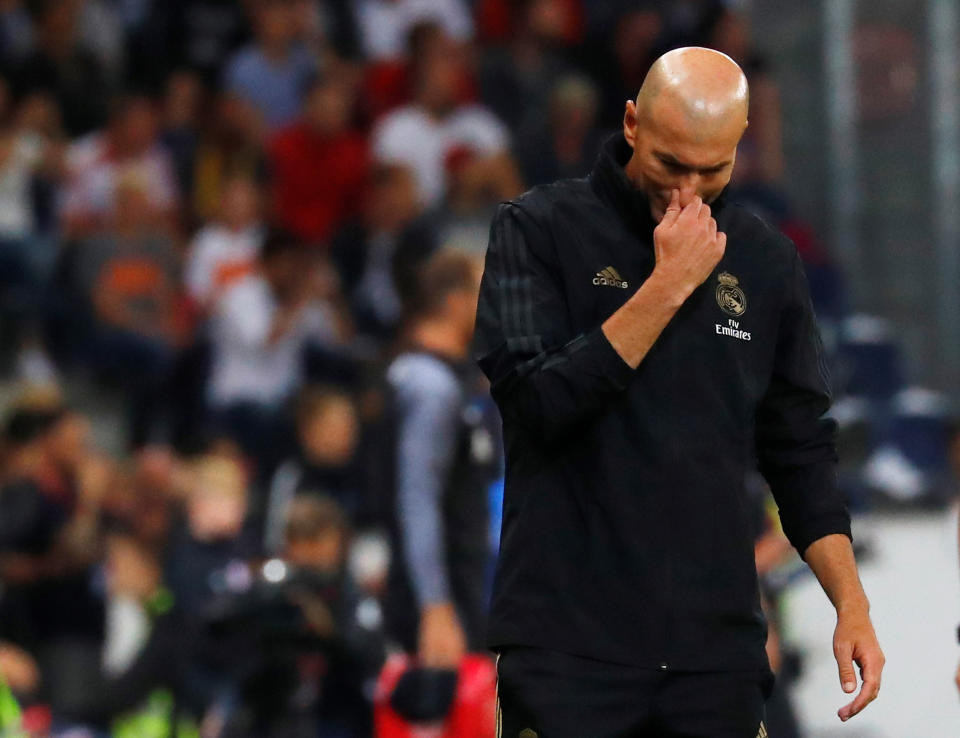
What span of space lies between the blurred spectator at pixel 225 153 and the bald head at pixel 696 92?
810 centimetres

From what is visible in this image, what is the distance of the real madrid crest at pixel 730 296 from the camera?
11.0ft

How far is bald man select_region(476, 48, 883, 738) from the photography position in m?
3.17

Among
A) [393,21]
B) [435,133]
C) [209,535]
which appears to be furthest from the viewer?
[393,21]

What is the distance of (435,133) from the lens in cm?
1155

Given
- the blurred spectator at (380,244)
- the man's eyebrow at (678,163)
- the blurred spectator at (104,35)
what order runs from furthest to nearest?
the blurred spectator at (104,35)
the blurred spectator at (380,244)
the man's eyebrow at (678,163)

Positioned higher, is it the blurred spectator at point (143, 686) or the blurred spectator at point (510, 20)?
the blurred spectator at point (510, 20)

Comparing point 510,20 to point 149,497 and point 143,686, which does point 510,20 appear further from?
point 143,686

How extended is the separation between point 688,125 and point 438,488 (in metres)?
2.84

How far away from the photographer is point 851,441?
1088 cm

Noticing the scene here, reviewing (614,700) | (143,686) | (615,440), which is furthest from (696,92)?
(143,686)

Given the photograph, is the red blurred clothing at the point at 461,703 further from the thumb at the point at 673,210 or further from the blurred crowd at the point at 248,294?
the thumb at the point at 673,210

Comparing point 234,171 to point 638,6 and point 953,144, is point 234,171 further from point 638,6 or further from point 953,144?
point 953,144

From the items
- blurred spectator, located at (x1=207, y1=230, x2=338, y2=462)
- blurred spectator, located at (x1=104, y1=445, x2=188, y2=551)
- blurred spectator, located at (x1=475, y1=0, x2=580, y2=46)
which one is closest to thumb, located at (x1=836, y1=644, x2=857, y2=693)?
blurred spectator, located at (x1=104, y1=445, x2=188, y2=551)

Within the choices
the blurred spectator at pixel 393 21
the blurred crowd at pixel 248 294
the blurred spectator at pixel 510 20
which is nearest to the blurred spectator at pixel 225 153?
the blurred crowd at pixel 248 294
